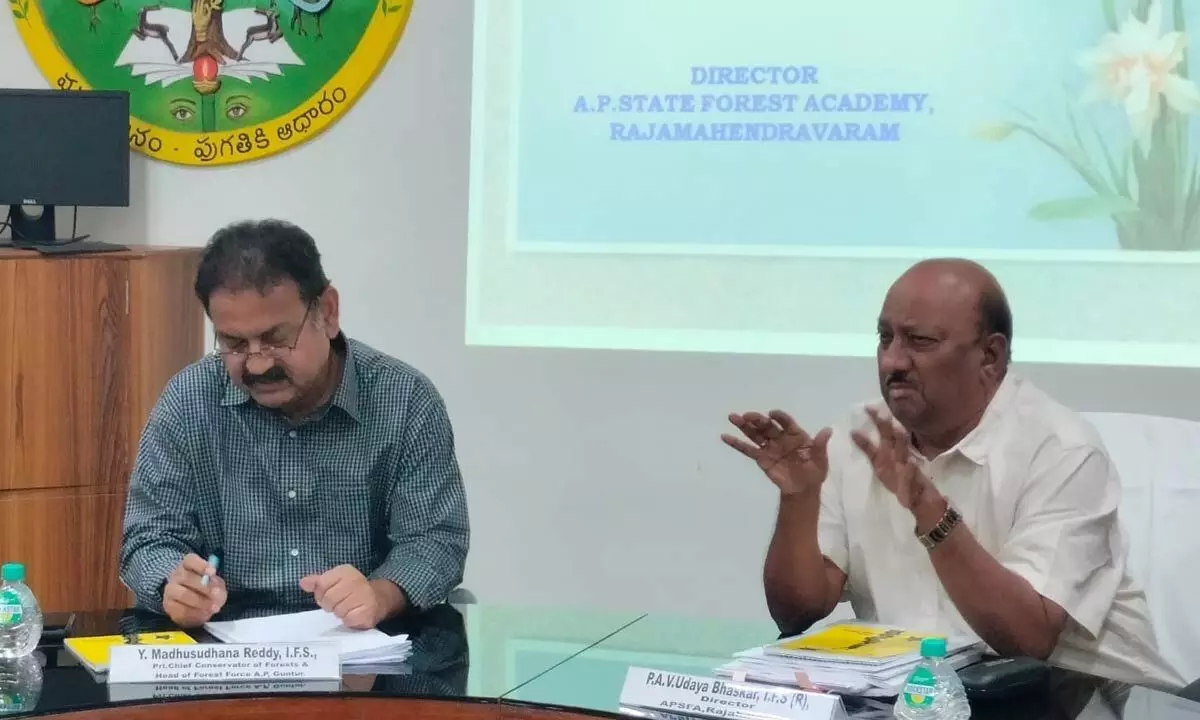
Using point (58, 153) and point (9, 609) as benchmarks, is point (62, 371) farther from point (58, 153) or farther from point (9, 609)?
point (9, 609)

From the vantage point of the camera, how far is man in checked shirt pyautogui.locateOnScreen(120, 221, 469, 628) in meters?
2.23

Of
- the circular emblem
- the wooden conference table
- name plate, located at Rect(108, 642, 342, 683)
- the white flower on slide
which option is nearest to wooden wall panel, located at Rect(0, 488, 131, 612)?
the circular emblem

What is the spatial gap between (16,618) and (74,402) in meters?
1.71

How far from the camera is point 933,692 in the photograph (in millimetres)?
1573

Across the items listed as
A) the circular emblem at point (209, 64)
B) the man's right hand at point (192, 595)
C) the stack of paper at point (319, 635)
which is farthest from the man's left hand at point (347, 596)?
the circular emblem at point (209, 64)

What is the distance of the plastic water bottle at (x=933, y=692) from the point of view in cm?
156

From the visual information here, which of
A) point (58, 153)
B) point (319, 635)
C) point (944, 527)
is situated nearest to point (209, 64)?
point (58, 153)

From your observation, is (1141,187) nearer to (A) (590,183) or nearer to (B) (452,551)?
(A) (590,183)

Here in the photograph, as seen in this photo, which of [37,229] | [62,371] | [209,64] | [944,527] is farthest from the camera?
[209,64]

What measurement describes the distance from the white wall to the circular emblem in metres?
0.06

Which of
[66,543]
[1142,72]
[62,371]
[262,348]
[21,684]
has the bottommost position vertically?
[66,543]

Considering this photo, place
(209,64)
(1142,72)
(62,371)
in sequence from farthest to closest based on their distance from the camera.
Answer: (209,64) → (62,371) → (1142,72)

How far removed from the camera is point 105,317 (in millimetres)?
3428

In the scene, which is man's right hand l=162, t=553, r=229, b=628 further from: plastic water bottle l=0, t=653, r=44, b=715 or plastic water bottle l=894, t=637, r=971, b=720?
plastic water bottle l=894, t=637, r=971, b=720
